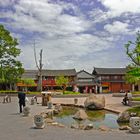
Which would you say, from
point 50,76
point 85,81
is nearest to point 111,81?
point 85,81

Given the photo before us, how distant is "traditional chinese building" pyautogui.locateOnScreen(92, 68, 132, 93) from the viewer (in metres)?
95.1

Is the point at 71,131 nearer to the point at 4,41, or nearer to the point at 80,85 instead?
the point at 4,41

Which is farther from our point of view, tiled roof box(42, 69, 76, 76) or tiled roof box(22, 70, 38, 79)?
tiled roof box(22, 70, 38, 79)

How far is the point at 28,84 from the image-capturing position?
8462 centimetres

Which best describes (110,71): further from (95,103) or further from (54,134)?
(54,134)

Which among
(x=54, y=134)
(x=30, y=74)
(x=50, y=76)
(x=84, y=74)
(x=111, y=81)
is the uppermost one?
(x=30, y=74)

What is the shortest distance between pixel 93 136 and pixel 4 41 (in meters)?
43.5

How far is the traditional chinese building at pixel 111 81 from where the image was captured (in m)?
95.1

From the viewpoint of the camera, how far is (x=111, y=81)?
96000 millimetres

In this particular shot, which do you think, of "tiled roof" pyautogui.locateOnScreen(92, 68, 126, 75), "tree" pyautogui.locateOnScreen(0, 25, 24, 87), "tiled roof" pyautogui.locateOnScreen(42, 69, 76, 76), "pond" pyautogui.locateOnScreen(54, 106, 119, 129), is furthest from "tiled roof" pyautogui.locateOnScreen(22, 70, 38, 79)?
"pond" pyautogui.locateOnScreen(54, 106, 119, 129)

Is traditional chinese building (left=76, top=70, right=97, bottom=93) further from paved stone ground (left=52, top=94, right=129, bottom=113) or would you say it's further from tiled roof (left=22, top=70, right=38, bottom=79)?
paved stone ground (left=52, top=94, right=129, bottom=113)

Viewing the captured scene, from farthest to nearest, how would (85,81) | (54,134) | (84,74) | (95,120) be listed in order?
(84,74) < (85,81) < (95,120) < (54,134)

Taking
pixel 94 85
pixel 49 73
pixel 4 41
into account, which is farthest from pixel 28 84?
pixel 4 41

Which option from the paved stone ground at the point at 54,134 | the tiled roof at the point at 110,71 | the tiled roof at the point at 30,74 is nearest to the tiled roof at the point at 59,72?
the tiled roof at the point at 30,74
